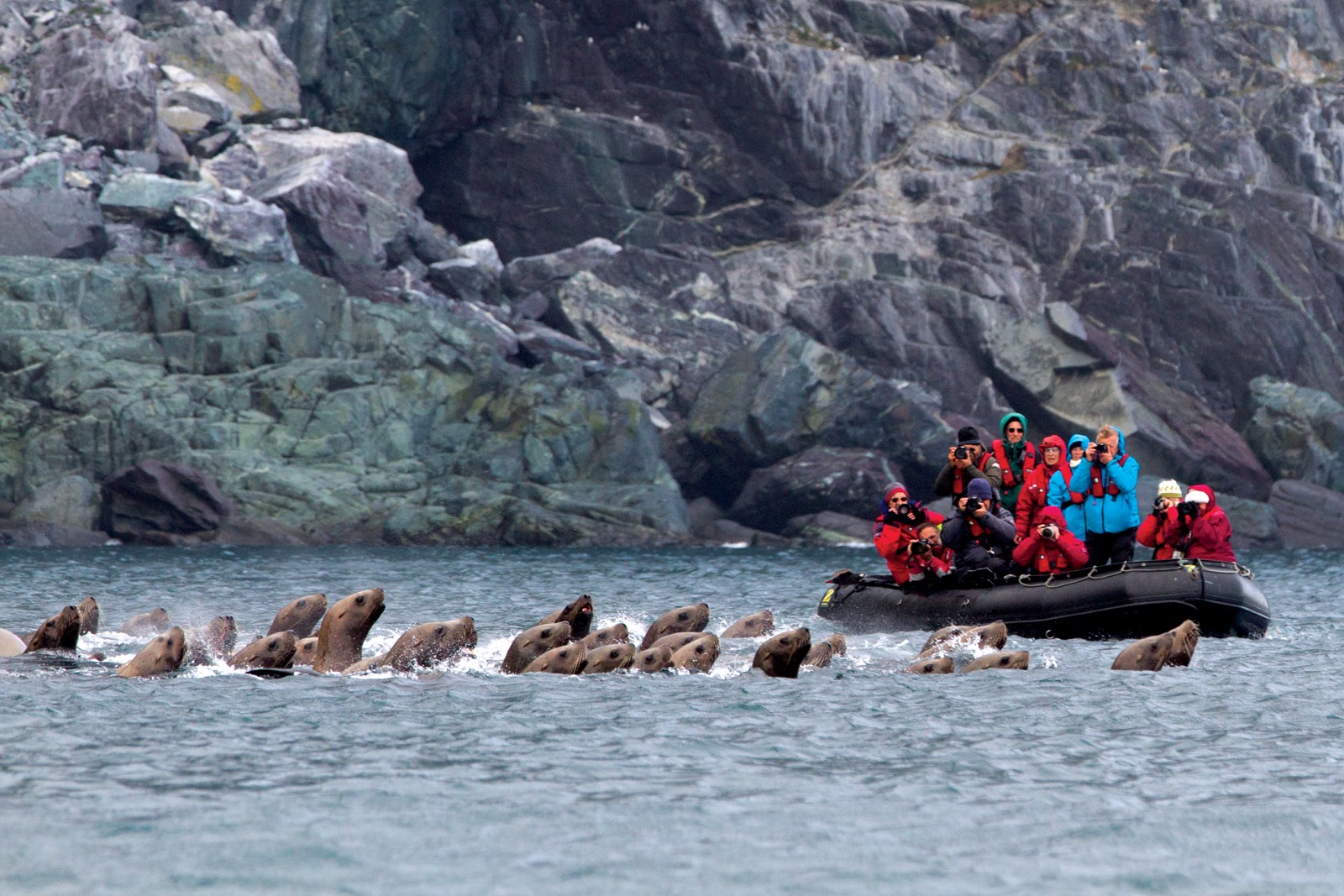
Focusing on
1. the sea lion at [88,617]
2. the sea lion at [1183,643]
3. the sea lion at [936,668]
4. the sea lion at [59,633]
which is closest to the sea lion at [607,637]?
the sea lion at [936,668]

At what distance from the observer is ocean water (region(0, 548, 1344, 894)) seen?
10.6m

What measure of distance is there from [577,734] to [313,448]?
49.1 meters

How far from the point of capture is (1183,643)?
19.8 meters

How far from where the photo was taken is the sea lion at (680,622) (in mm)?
22422

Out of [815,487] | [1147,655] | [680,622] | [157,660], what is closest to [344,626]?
[157,660]

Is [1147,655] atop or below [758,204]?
below

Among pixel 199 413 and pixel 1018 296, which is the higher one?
pixel 1018 296

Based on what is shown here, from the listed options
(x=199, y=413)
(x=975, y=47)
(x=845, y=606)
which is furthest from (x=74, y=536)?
(x=975, y=47)

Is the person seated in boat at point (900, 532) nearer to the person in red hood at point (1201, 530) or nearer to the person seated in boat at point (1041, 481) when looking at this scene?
the person seated in boat at point (1041, 481)

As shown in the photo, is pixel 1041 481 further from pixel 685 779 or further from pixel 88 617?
pixel 88 617

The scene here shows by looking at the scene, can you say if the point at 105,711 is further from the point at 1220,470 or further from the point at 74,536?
the point at 1220,470

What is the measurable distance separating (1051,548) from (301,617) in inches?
417

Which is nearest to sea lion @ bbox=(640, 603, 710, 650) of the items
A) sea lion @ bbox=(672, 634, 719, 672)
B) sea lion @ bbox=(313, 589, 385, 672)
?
sea lion @ bbox=(672, 634, 719, 672)

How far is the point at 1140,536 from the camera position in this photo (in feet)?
78.4
